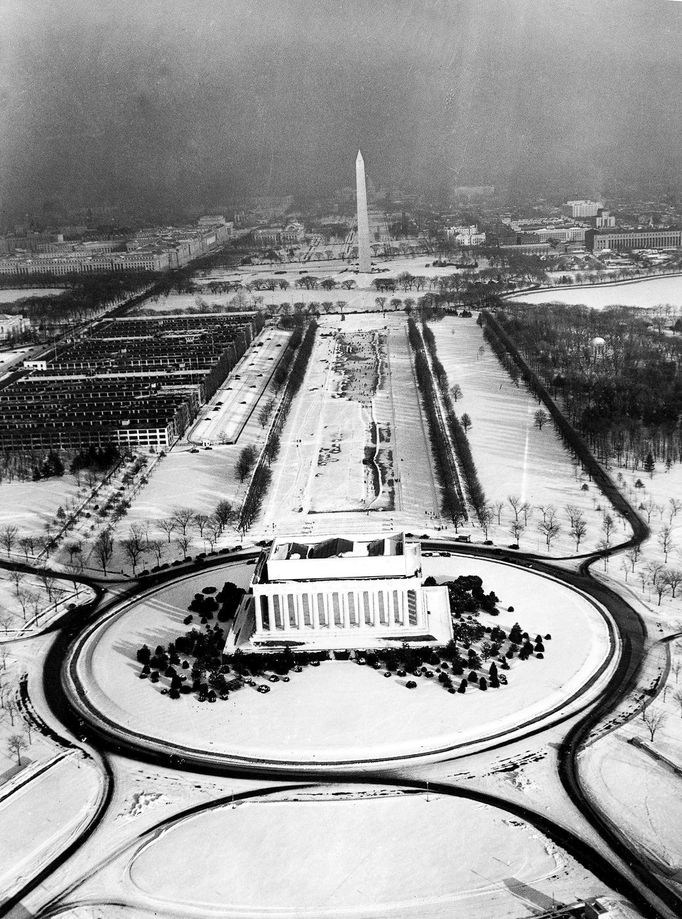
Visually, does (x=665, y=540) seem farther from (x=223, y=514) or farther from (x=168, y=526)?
(x=168, y=526)

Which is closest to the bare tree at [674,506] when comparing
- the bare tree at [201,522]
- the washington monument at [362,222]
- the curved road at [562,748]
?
the curved road at [562,748]

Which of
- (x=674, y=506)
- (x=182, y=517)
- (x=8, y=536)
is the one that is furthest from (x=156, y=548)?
(x=674, y=506)

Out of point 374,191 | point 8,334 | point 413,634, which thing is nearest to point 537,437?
point 413,634

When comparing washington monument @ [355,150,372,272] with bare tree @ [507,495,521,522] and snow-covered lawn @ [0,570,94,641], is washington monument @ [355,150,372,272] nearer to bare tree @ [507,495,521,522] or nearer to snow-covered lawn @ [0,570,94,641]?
bare tree @ [507,495,521,522]

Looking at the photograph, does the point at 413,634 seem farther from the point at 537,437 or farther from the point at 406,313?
the point at 406,313

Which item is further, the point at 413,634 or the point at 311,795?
the point at 413,634

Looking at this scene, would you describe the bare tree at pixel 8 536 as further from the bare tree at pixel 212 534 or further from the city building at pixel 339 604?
the city building at pixel 339 604
